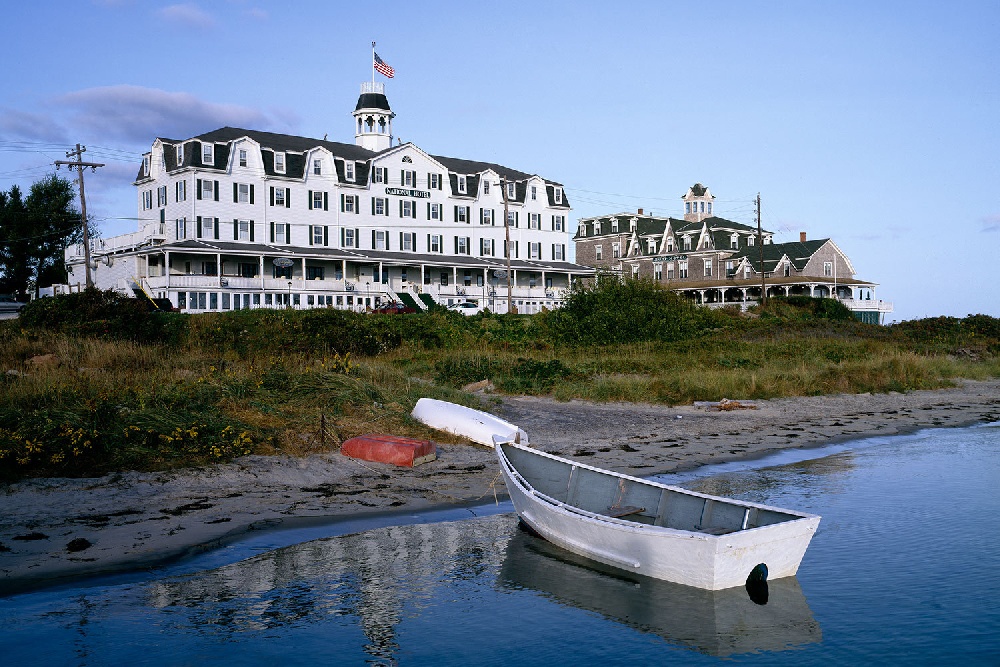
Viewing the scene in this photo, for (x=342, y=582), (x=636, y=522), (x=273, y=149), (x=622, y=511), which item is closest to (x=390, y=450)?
(x=342, y=582)

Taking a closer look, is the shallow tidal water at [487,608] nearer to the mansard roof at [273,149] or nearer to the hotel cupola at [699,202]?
the mansard roof at [273,149]

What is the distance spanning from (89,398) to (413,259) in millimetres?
52527

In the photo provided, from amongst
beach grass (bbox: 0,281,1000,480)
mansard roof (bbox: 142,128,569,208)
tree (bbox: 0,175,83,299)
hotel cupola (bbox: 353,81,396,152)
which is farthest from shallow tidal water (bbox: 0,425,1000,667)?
tree (bbox: 0,175,83,299)

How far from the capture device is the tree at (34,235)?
87688mm

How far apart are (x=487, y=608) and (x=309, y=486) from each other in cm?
580

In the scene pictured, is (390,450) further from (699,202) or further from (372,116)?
(699,202)

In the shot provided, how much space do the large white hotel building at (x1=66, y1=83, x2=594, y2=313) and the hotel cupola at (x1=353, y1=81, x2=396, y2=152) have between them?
0.12m

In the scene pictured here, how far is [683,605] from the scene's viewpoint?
1059 centimetres

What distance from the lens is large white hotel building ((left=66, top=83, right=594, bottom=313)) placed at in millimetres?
60469

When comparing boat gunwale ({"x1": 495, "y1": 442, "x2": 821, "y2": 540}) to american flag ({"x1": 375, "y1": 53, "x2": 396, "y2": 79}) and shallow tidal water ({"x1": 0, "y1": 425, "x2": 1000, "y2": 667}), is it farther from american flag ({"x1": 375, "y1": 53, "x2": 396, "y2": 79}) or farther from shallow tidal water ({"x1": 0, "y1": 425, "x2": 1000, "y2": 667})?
american flag ({"x1": 375, "y1": 53, "x2": 396, "y2": 79})

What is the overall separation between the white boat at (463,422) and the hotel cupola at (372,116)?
6196cm

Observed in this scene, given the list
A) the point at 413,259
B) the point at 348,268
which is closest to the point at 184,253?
the point at 348,268

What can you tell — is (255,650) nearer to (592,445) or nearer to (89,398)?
(89,398)

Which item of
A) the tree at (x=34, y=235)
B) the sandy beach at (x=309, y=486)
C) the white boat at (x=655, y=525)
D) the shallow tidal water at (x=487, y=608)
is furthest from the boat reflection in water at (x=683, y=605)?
the tree at (x=34, y=235)
